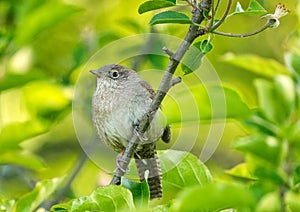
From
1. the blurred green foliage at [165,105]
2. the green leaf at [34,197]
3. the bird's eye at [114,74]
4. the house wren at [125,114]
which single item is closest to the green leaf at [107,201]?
the blurred green foliage at [165,105]

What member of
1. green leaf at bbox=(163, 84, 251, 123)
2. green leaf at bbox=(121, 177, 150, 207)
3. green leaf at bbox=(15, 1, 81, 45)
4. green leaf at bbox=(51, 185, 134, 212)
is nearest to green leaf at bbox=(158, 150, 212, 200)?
green leaf at bbox=(121, 177, 150, 207)

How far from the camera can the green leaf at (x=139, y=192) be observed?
2.81m

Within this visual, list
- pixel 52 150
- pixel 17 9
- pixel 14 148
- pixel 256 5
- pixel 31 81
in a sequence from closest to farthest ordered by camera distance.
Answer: pixel 256 5 < pixel 14 148 < pixel 31 81 < pixel 17 9 < pixel 52 150

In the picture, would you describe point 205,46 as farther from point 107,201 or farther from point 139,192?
point 107,201

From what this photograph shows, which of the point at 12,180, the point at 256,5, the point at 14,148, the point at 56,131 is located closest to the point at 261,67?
the point at 256,5

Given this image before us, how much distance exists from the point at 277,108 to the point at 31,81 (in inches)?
104

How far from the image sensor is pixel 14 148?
13.6 ft

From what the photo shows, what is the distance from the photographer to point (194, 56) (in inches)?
114

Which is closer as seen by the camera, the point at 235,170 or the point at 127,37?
the point at 235,170

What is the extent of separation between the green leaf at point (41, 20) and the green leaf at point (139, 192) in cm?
193

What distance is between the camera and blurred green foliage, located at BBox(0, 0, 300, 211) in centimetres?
202

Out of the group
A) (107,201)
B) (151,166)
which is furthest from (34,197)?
(151,166)

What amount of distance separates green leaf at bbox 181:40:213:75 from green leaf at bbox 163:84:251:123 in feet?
0.93

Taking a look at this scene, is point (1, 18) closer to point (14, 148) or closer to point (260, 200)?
point (14, 148)
